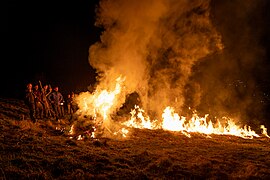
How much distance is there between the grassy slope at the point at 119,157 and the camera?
9297mm

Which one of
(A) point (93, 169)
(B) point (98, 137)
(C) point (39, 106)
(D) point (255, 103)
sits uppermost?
(D) point (255, 103)

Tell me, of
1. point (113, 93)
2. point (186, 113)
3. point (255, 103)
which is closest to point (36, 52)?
point (186, 113)

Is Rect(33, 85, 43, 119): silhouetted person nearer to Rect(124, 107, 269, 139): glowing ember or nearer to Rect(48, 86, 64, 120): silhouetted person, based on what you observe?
Rect(48, 86, 64, 120): silhouetted person

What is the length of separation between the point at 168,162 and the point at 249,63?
90.0 ft

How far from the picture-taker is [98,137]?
14.2 m

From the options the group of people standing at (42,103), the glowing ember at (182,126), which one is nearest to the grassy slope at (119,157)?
the group of people standing at (42,103)

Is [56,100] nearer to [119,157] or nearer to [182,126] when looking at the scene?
[182,126]

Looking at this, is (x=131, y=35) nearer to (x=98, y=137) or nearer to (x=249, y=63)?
(x=98, y=137)

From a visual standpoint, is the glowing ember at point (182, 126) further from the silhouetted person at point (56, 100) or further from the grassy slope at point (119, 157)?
the silhouetted person at point (56, 100)

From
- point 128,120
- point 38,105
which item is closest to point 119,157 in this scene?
point 38,105

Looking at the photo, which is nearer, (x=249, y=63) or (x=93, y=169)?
(x=93, y=169)

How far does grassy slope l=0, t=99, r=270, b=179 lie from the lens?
9297mm

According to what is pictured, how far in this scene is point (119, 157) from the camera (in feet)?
35.5

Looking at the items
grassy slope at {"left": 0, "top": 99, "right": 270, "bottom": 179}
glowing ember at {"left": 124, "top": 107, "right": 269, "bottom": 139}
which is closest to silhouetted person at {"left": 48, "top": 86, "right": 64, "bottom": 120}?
grassy slope at {"left": 0, "top": 99, "right": 270, "bottom": 179}
